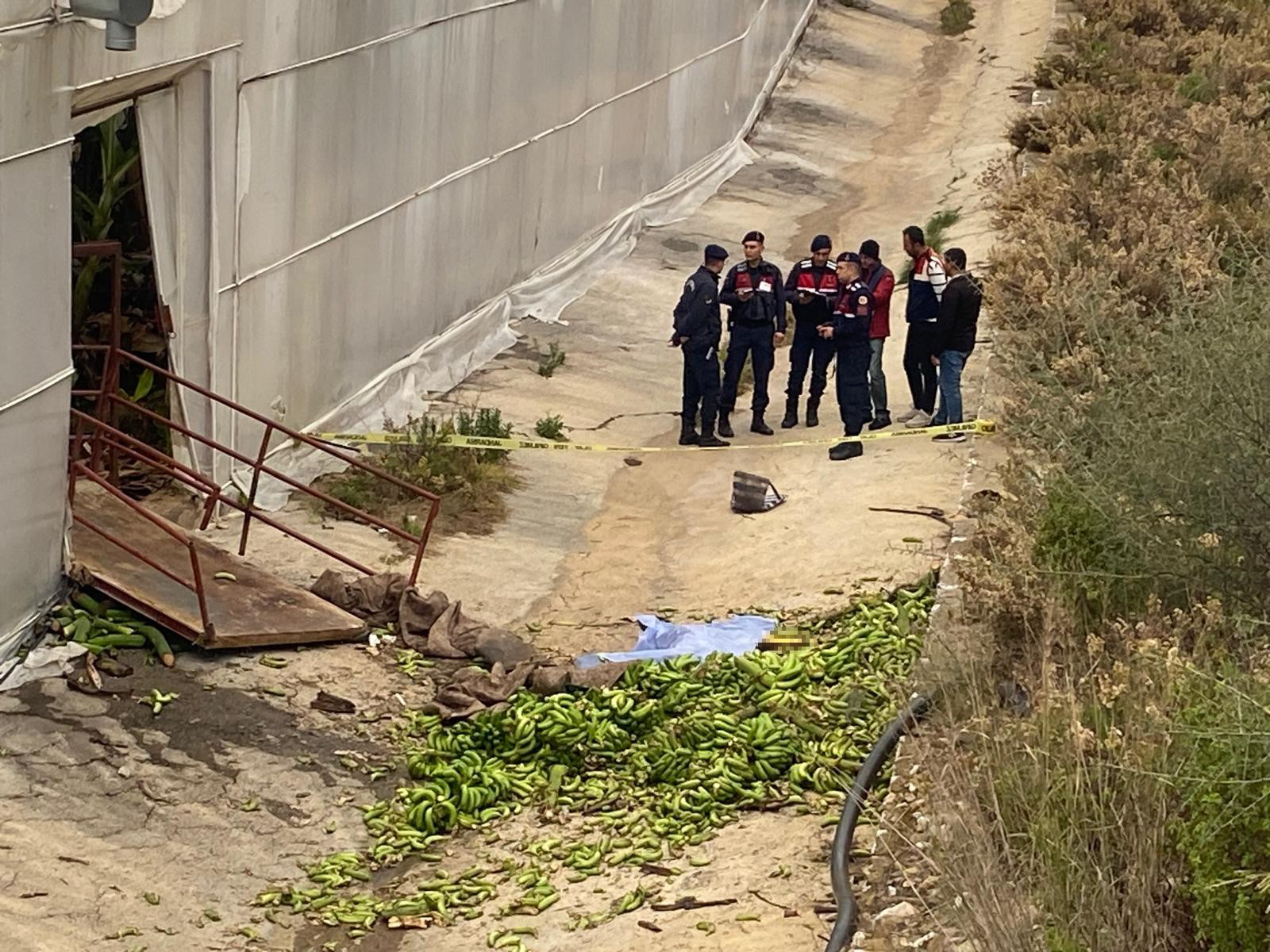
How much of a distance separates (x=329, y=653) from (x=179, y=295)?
9.61ft

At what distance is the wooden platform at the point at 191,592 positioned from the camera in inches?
384

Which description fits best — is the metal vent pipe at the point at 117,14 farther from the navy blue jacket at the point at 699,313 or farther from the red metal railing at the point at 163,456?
the navy blue jacket at the point at 699,313

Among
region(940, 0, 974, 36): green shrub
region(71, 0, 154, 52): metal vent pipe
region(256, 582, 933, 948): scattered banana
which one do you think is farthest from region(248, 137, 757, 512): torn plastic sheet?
region(940, 0, 974, 36): green shrub

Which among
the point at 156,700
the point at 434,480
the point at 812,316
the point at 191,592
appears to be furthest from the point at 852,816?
the point at 812,316

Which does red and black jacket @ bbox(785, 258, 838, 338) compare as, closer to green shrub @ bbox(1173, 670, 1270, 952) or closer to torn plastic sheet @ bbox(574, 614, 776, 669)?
torn plastic sheet @ bbox(574, 614, 776, 669)

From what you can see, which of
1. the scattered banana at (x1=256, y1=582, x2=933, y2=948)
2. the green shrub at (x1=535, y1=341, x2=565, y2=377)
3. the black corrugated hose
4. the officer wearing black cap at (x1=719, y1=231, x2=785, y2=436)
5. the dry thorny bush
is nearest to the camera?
the dry thorny bush

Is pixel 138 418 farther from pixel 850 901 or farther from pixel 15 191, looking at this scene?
pixel 850 901

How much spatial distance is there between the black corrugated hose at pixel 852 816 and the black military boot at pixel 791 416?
745 cm

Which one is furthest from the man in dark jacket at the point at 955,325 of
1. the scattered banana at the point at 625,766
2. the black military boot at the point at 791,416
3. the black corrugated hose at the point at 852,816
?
the black corrugated hose at the point at 852,816

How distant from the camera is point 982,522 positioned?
32.1 ft

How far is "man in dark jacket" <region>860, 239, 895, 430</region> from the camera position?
1434 cm

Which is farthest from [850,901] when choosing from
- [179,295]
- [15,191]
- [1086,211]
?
[1086,211]

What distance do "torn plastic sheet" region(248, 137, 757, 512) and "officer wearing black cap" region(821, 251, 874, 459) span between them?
11.2 feet

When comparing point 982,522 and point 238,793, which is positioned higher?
point 982,522
